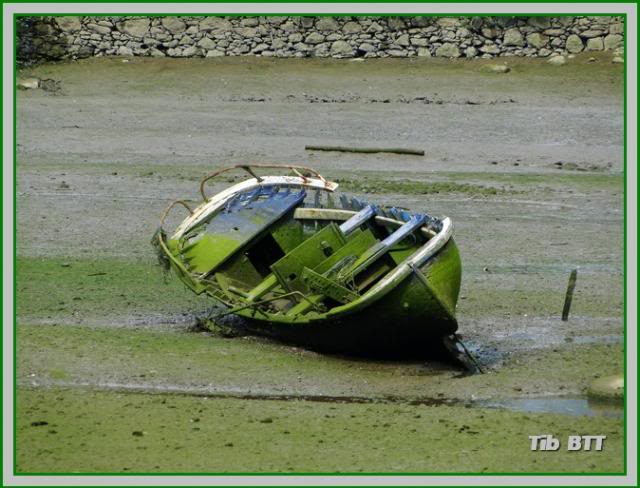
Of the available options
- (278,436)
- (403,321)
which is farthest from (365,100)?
(278,436)

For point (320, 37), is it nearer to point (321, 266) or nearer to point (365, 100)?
point (365, 100)

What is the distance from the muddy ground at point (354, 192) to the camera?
32.1 feet

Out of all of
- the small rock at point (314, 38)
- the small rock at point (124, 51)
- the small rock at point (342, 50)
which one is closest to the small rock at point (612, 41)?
the small rock at point (342, 50)

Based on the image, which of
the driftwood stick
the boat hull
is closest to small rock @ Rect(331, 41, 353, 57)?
the driftwood stick

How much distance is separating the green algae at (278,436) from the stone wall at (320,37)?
15370 millimetres

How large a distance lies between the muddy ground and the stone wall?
17.8 inches

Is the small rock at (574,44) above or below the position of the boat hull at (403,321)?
below

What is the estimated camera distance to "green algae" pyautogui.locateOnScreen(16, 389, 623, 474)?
367 inches

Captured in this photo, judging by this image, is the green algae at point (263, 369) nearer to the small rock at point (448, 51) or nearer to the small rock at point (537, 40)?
the small rock at point (448, 51)

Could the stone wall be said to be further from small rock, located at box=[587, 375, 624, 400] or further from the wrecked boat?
small rock, located at box=[587, 375, 624, 400]

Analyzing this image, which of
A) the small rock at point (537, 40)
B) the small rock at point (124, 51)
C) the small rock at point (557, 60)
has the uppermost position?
the small rock at point (537, 40)

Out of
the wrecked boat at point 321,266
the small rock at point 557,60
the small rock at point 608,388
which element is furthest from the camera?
the small rock at point 557,60

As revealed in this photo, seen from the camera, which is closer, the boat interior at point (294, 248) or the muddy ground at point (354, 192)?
the muddy ground at point (354, 192)

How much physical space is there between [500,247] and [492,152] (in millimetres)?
4812
